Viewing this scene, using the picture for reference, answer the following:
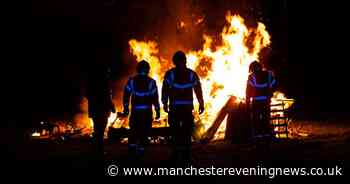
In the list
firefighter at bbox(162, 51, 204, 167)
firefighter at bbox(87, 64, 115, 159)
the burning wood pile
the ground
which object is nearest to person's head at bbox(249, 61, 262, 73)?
the ground

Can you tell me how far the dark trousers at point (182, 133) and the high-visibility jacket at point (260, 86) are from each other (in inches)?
101

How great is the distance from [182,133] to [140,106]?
1.35 metres

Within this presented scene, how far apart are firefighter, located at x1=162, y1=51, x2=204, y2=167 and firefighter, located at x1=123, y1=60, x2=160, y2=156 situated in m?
0.67

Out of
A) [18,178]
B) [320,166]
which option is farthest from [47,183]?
[320,166]

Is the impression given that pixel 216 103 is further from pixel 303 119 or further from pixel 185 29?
pixel 185 29

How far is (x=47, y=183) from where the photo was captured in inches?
344

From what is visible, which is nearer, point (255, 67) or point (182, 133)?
point (182, 133)

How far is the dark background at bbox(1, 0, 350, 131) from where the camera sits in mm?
26625

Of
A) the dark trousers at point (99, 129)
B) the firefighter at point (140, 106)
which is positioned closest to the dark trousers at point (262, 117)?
the firefighter at point (140, 106)

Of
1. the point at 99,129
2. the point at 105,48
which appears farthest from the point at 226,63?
the point at 105,48

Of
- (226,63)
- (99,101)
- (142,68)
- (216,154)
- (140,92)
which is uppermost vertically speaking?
(226,63)

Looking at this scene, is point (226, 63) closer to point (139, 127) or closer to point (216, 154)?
point (216, 154)

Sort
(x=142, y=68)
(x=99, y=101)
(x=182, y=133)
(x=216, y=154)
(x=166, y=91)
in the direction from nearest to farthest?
1. (x=182, y=133)
2. (x=166, y=91)
3. (x=142, y=68)
4. (x=99, y=101)
5. (x=216, y=154)

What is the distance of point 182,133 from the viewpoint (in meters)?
10.1
